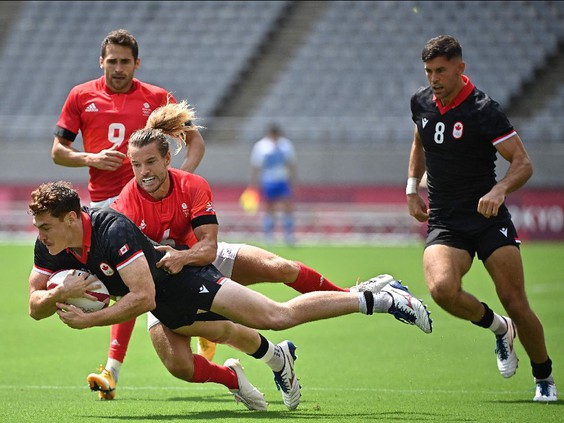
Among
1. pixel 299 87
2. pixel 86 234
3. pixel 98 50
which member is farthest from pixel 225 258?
pixel 98 50

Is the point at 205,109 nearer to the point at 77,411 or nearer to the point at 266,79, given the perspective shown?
the point at 266,79

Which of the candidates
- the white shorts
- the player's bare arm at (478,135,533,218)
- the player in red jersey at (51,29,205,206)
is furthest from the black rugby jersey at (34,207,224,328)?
the player's bare arm at (478,135,533,218)

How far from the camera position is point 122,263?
6297mm

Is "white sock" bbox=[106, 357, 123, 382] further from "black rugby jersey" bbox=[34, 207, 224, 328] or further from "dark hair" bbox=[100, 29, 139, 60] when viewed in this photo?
"dark hair" bbox=[100, 29, 139, 60]

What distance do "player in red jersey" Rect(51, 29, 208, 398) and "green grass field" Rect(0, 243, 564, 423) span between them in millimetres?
867

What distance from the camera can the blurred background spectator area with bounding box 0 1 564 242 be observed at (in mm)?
22781

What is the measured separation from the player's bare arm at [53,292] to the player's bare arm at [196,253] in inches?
19.4

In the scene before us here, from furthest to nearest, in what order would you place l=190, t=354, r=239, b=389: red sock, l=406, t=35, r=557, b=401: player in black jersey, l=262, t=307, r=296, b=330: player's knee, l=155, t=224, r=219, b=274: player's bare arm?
1. l=406, t=35, r=557, b=401: player in black jersey
2. l=190, t=354, r=239, b=389: red sock
3. l=262, t=307, r=296, b=330: player's knee
4. l=155, t=224, r=219, b=274: player's bare arm

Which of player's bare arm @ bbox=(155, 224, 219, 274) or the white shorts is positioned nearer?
player's bare arm @ bbox=(155, 224, 219, 274)

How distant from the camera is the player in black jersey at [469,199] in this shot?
7340mm

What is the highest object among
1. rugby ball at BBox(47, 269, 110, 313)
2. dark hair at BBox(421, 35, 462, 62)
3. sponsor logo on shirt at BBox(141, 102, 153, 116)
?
dark hair at BBox(421, 35, 462, 62)

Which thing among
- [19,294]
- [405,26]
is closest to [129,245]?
[19,294]

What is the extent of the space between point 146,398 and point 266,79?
1970cm

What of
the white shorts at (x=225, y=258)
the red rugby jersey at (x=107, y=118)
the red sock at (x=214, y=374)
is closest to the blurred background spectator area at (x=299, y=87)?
the red rugby jersey at (x=107, y=118)
